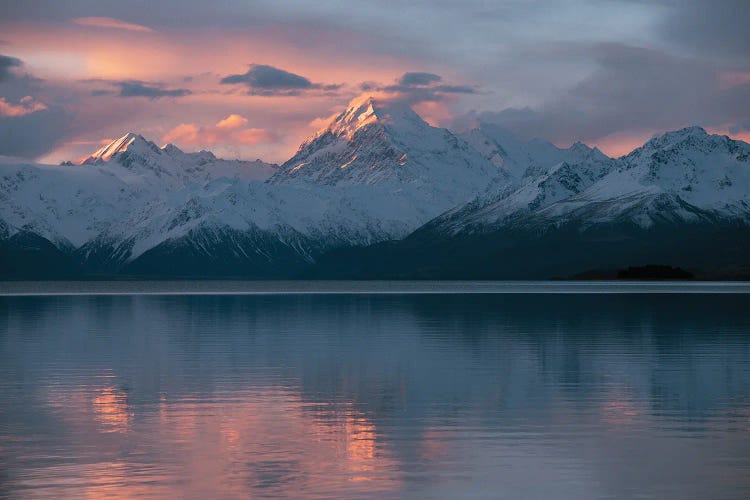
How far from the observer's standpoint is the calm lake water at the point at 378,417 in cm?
3544

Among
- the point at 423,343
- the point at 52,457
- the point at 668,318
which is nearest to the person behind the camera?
the point at 52,457

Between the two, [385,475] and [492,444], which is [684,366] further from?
[385,475]

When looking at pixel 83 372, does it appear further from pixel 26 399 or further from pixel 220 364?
pixel 26 399

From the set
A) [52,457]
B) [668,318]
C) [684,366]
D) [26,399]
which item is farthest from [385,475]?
[668,318]

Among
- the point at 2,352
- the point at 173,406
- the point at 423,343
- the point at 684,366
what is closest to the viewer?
the point at 173,406

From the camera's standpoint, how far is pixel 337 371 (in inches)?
2630

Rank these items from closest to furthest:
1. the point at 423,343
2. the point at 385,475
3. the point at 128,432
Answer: the point at 385,475
the point at 128,432
the point at 423,343

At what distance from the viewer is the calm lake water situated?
1395 inches

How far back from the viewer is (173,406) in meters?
51.8

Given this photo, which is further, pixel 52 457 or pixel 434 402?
pixel 434 402

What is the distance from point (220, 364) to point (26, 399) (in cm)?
1876

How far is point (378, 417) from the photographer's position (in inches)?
1893

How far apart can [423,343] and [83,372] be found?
27768 mm

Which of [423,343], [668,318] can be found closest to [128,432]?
[423,343]
